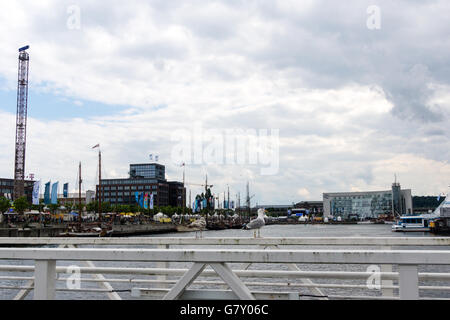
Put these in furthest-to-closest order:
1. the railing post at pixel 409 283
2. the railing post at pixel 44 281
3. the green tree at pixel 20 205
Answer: the green tree at pixel 20 205
the railing post at pixel 44 281
the railing post at pixel 409 283

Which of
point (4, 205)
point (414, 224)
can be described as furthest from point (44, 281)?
point (414, 224)

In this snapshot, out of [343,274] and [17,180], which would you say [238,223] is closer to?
[17,180]

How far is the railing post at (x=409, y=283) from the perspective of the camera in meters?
3.90

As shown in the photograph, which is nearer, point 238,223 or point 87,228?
point 87,228

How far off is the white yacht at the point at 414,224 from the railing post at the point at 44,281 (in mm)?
135776

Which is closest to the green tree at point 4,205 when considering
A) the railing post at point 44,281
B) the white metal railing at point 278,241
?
the white metal railing at point 278,241

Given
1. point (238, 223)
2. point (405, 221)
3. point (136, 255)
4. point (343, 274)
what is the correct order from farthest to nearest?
1. point (238, 223)
2. point (405, 221)
3. point (343, 274)
4. point (136, 255)

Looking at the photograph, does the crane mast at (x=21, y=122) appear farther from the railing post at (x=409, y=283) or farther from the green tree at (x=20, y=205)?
the railing post at (x=409, y=283)

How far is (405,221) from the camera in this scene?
135250 mm
